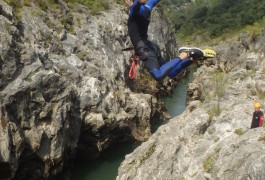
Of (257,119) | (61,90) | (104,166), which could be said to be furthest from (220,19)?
(257,119)

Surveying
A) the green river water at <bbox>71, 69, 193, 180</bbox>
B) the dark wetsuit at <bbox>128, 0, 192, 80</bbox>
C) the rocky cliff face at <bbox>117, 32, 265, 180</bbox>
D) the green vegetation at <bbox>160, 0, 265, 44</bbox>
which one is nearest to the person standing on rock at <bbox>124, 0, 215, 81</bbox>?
the dark wetsuit at <bbox>128, 0, 192, 80</bbox>

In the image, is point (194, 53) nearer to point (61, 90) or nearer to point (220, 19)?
point (61, 90)

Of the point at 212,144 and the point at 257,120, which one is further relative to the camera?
the point at 212,144

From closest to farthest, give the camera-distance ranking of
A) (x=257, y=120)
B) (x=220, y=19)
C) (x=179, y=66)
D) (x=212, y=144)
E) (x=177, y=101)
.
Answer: (x=179, y=66)
(x=257, y=120)
(x=212, y=144)
(x=177, y=101)
(x=220, y=19)

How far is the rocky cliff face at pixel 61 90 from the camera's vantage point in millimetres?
22875

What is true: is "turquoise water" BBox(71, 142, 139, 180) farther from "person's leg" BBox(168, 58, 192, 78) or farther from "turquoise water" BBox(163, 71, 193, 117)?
"person's leg" BBox(168, 58, 192, 78)

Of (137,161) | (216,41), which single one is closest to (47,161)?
(137,161)

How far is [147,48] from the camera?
11.3 metres

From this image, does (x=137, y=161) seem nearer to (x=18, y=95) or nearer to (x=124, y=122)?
(x=18, y=95)

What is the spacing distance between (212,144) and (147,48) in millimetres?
8481

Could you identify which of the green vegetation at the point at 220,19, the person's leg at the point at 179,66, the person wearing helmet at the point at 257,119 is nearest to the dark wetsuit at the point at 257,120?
the person wearing helmet at the point at 257,119

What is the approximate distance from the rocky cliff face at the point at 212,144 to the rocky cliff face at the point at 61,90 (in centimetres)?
629

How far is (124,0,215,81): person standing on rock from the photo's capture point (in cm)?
1073

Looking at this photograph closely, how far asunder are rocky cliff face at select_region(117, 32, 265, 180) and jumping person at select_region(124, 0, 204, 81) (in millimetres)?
4685
